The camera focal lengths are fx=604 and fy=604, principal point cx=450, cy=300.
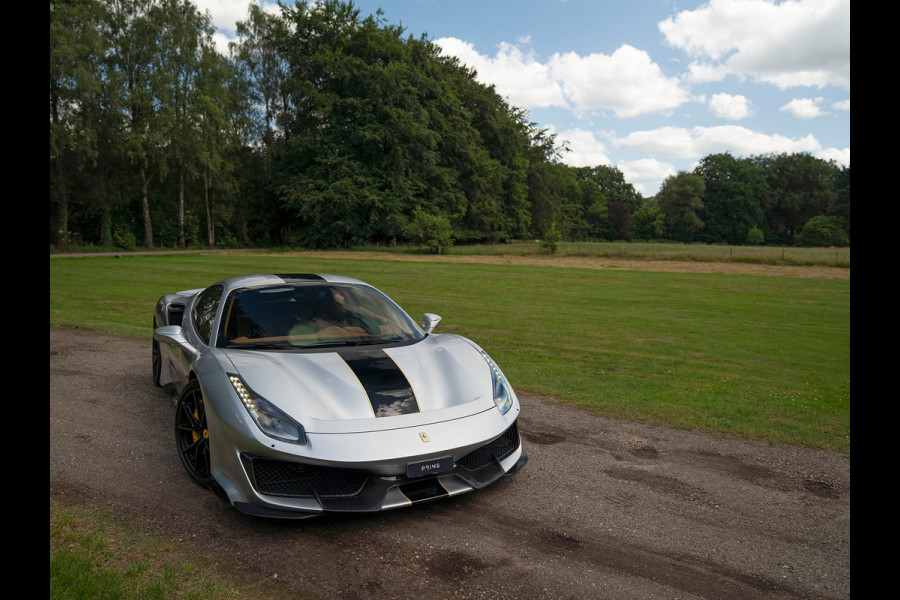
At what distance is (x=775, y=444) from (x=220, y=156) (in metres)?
46.4

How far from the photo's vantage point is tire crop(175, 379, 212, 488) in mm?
3922

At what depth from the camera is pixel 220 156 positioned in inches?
1785

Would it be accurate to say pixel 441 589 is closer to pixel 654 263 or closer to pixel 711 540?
pixel 711 540

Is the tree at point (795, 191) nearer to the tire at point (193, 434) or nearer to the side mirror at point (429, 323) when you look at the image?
the side mirror at point (429, 323)

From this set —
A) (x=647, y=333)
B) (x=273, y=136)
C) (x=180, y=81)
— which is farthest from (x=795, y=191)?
(x=647, y=333)

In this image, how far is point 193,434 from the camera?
4129 mm

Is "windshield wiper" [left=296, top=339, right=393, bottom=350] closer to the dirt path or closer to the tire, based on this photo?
the tire

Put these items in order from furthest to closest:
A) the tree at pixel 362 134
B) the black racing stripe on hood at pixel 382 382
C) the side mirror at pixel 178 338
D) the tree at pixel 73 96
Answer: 1. the tree at pixel 362 134
2. the tree at pixel 73 96
3. the side mirror at pixel 178 338
4. the black racing stripe on hood at pixel 382 382

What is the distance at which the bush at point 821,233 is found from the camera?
79062mm

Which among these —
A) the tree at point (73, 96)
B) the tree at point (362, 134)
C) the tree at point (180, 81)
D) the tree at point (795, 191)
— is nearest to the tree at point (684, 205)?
the tree at point (795, 191)

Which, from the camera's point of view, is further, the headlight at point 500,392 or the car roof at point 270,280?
the car roof at point 270,280

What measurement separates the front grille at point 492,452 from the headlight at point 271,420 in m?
0.97

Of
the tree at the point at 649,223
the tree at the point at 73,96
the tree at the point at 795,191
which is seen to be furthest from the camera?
the tree at the point at 649,223
